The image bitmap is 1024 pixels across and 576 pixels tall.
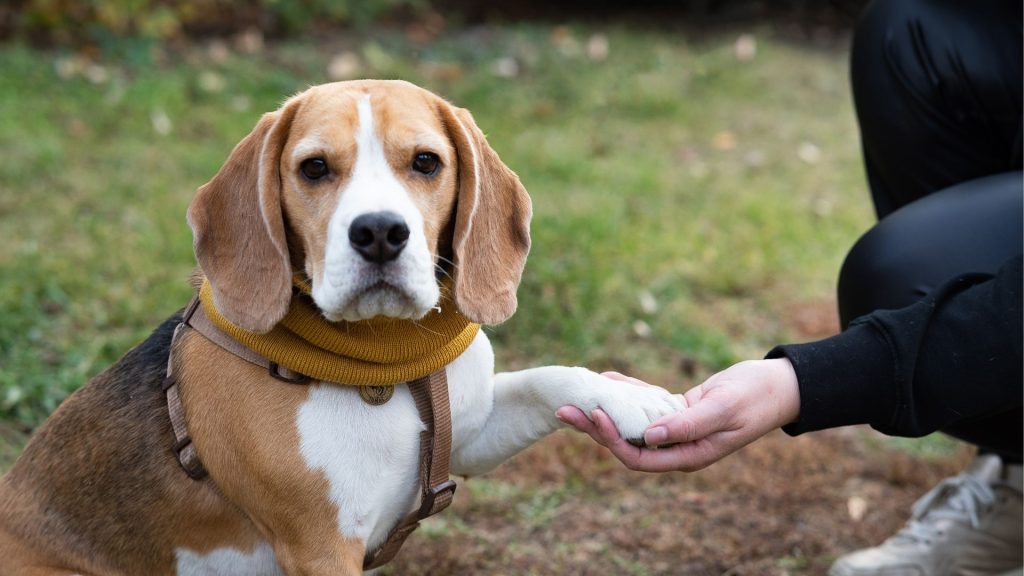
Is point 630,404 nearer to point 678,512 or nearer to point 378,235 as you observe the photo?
point 378,235

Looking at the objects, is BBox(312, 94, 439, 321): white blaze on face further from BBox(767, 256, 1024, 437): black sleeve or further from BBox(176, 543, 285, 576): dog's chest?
BBox(767, 256, 1024, 437): black sleeve

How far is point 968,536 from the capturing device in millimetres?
3383

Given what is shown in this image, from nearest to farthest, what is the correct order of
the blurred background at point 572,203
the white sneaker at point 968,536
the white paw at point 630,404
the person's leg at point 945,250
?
the white paw at point 630,404 < the person's leg at point 945,250 < the white sneaker at point 968,536 < the blurred background at point 572,203

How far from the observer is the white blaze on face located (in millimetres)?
2232

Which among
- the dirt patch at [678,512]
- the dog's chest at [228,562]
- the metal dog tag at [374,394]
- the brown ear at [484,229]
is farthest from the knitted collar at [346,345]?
the dirt patch at [678,512]

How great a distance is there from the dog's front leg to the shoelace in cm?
136

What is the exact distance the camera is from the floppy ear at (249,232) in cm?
Result: 236

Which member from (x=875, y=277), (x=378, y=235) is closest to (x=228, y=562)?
(x=378, y=235)

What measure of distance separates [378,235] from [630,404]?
732 mm

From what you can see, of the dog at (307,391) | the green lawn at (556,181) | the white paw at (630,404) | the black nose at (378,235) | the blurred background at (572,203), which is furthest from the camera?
the green lawn at (556,181)

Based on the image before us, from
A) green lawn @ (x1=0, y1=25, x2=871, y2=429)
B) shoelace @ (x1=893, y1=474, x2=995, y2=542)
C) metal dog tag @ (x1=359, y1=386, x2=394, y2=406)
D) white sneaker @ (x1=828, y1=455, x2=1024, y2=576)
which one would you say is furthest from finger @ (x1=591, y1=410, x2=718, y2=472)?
green lawn @ (x1=0, y1=25, x2=871, y2=429)

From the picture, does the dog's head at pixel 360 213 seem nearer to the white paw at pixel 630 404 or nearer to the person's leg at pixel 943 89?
Result: the white paw at pixel 630 404

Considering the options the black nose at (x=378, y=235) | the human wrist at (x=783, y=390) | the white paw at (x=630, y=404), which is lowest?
the white paw at (x=630, y=404)

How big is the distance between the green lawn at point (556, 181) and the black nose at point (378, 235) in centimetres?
207
